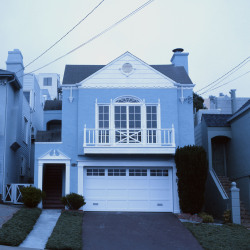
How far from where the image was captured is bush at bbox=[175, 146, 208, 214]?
17.4 m

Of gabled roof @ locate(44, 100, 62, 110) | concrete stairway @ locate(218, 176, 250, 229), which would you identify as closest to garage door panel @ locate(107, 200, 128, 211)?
concrete stairway @ locate(218, 176, 250, 229)

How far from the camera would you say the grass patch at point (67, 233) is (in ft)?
40.5

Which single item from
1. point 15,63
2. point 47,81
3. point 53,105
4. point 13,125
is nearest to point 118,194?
point 13,125

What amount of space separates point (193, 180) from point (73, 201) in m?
5.14

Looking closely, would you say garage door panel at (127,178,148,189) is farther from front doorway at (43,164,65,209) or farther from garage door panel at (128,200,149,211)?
front doorway at (43,164,65,209)

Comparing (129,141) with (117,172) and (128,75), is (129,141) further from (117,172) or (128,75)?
(128,75)

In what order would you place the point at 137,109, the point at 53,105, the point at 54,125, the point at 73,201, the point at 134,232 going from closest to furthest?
the point at 134,232 < the point at 73,201 < the point at 137,109 < the point at 54,125 < the point at 53,105

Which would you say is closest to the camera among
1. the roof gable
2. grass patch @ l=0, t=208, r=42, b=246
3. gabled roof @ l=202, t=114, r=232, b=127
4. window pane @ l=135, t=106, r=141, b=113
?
grass patch @ l=0, t=208, r=42, b=246

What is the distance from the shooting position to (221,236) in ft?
47.0

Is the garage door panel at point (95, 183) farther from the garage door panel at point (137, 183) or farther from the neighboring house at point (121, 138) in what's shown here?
the garage door panel at point (137, 183)

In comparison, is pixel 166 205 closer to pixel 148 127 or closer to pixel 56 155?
pixel 148 127

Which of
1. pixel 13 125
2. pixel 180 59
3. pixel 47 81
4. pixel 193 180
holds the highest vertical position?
pixel 47 81

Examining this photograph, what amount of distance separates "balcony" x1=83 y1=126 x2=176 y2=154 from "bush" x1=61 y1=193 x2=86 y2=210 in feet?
6.50

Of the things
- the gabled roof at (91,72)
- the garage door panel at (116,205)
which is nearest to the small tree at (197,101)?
the gabled roof at (91,72)
